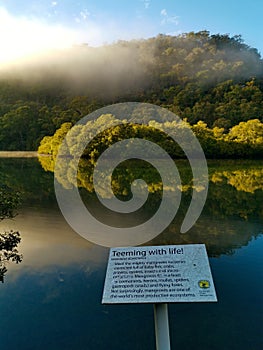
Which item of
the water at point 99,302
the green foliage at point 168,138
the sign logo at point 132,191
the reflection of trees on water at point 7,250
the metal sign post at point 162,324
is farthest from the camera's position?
the green foliage at point 168,138

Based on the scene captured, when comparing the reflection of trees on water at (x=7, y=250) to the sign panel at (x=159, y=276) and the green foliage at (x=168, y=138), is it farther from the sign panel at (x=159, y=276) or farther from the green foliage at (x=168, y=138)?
the green foliage at (x=168, y=138)

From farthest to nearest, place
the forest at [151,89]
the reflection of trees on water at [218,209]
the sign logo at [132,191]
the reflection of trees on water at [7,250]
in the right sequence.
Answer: the forest at [151,89] → the sign logo at [132,191] → the reflection of trees on water at [218,209] → the reflection of trees on water at [7,250]

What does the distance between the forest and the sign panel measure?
35.9 m

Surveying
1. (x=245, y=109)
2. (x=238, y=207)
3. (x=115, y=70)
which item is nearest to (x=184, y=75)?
(x=115, y=70)

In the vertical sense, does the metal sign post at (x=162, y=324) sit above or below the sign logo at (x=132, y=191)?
below

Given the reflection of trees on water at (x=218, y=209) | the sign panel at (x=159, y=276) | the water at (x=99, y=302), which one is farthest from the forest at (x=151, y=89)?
the sign panel at (x=159, y=276)

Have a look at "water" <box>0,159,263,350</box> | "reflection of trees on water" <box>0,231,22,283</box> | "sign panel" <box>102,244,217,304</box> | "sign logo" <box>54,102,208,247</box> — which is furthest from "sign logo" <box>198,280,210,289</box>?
"sign logo" <box>54,102,208,247</box>

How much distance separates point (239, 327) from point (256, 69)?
85691 millimetres

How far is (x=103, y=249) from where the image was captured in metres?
9.04

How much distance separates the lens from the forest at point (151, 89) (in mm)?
44344

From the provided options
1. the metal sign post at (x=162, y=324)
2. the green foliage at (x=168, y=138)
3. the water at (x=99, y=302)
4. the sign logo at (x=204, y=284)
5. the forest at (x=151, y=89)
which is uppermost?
the forest at (x=151, y=89)

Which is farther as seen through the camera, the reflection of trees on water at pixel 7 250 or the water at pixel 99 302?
the reflection of trees on water at pixel 7 250

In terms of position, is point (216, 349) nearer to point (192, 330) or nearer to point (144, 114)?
point (192, 330)

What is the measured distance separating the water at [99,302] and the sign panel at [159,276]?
162 centimetres
